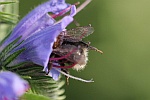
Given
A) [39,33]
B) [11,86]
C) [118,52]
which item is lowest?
[11,86]

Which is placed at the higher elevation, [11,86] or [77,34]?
[77,34]

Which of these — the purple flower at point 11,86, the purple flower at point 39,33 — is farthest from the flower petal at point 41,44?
the purple flower at point 11,86

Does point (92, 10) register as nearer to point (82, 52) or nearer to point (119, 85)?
point (119, 85)

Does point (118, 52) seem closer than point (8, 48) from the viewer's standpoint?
No

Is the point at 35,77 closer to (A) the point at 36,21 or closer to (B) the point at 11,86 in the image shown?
(A) the point at 36,21

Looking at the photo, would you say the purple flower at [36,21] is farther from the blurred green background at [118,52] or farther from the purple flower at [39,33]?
the blurred green background at [118,52]

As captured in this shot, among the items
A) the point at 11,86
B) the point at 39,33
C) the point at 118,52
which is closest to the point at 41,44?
the point at 39,33

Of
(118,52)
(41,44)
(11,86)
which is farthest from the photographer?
(118,52)
